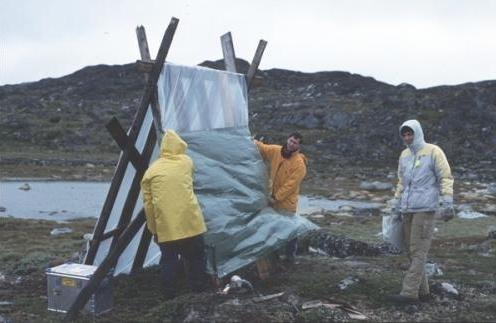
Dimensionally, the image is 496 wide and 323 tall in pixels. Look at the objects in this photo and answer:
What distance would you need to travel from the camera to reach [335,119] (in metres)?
78.4

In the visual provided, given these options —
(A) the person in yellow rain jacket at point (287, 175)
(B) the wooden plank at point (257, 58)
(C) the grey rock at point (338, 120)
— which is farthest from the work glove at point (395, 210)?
(C) the grey rock at point (338, 120)

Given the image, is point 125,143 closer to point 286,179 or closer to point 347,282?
point 286,179

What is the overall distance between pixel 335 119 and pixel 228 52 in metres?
67.5

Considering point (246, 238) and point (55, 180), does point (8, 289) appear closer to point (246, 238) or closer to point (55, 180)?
point (246, 238)

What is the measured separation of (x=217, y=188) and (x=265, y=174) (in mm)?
1287

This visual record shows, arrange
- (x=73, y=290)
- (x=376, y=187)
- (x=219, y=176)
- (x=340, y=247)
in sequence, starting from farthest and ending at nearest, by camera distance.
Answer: (x=376, y=187) → (x=340, y=247) → (x=219, y=176) → (x=73, y=290)

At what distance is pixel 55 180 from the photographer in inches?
1993

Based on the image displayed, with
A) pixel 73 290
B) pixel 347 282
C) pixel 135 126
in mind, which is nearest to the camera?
pixel 73 290

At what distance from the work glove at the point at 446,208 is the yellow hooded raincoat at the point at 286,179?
270 cm

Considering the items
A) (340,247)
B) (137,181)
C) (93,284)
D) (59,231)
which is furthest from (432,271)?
(59,231)

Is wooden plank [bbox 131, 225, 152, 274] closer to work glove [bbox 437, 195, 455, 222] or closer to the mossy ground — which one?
the mossy ground

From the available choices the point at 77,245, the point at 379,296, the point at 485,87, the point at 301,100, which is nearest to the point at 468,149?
the point at 485,87

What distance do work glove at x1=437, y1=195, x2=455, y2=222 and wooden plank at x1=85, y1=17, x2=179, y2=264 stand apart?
4302mm

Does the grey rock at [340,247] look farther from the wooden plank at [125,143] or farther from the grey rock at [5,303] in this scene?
the grey rock at [5,303]
